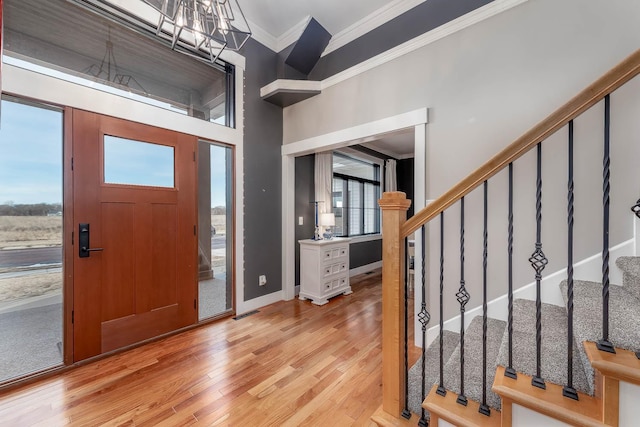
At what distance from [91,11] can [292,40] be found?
80.0 inches

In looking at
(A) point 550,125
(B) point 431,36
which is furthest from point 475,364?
(B) point 431,36

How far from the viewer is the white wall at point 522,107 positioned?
5.80 feet

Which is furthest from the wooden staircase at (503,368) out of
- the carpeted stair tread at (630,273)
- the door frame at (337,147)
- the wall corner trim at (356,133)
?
the wall corner trim at (356,133)

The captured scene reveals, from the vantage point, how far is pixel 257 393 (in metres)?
1.85

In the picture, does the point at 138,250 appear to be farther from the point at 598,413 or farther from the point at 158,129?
the point at 598,413

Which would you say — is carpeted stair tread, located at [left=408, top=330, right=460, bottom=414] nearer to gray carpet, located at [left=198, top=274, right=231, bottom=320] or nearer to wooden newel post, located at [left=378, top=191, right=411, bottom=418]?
wooden newel post, located at [left=378, top=191, right=411, bottom=418]

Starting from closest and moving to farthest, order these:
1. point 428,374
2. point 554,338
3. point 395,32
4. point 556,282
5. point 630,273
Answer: point 554,338, point 630,273, point 428,374, point 556,282, point 395,32

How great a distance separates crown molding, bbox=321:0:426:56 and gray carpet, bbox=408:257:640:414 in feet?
9.18

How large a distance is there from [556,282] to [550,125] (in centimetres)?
144

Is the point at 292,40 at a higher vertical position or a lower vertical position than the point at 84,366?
higher

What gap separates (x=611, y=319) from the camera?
110 centimetres

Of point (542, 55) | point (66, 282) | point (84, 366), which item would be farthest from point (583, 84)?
point (84, 366)

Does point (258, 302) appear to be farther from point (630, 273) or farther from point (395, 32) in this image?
point (395, 32)

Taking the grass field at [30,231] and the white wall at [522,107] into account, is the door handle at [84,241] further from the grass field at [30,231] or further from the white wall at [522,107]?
the white wall at [522,107]
